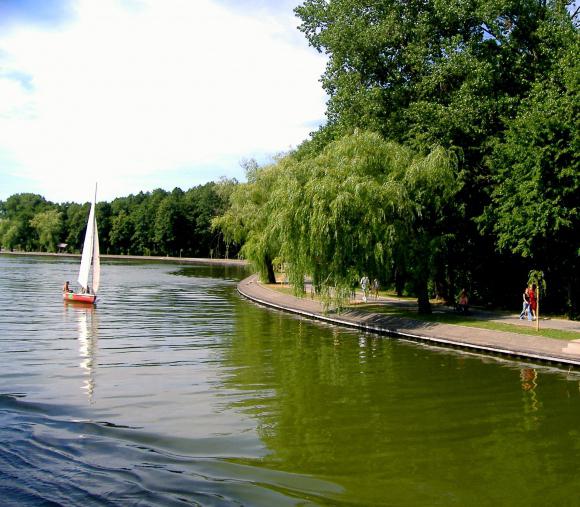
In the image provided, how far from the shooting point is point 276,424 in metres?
14.0

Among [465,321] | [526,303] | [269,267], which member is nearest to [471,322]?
[465,321]

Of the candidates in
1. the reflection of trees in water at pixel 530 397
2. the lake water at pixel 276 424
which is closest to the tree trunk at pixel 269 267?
the lake water at pixel 276 424

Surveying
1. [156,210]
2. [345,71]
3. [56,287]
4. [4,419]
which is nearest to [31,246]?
[156,210]

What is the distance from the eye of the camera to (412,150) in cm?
3180

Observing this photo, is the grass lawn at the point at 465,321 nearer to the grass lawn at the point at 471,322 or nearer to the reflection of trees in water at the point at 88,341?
the grass lawn at the point at 471,322

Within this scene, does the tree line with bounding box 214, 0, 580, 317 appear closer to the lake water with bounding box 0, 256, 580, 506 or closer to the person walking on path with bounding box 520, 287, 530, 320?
the person walking on path with bounding box 520, 287, 530, 320

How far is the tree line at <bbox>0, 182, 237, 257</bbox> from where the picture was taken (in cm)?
13300

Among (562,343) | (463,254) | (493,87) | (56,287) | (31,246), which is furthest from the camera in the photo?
(31,246)

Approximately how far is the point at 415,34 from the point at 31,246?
519 ft

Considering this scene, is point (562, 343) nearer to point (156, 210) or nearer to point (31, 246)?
point (156, 210)

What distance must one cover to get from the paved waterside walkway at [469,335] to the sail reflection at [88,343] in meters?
12.7

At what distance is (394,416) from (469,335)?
37.2 ft

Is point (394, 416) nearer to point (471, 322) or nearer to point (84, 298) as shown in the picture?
point (471, 322)

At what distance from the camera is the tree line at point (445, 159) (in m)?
27.6
